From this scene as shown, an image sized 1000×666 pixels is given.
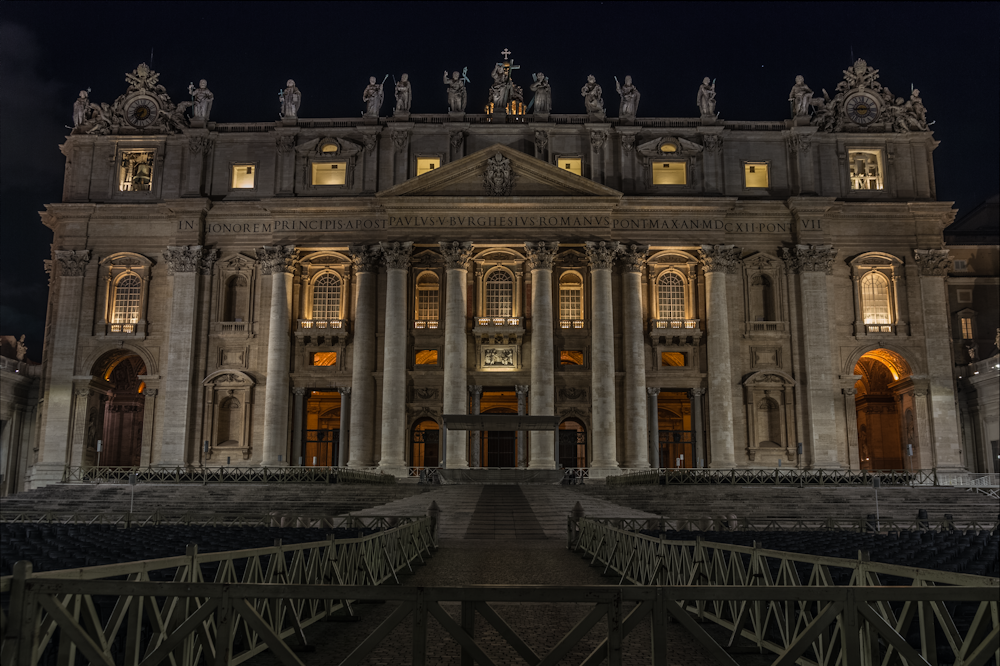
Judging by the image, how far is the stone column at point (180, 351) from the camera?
162 feet

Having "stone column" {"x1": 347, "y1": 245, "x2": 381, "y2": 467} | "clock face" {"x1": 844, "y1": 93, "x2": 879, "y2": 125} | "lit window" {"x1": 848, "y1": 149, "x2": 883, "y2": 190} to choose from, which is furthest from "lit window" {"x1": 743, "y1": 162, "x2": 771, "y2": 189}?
"stone column" {"x1": 347, "y1": 245, "x2": 381, "y2": 467}

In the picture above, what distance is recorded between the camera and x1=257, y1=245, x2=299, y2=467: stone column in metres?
49.2

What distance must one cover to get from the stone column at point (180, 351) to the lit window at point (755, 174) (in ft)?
111

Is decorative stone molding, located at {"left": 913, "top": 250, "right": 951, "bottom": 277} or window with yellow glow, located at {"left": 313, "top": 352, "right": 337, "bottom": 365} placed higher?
decorative stone molding, located at {"left": 913, "top": 250, "right": 951, "bottom": 277}

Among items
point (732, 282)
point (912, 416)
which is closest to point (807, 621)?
point (732, 282)

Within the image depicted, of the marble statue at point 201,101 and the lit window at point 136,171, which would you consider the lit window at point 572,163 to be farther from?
the lit window at point 136,171

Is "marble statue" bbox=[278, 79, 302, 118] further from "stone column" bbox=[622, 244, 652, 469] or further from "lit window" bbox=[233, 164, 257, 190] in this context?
"stone column" bbox=[622, 244, 652, 469]

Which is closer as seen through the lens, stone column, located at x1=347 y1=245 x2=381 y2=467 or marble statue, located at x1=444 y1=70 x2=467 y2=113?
stone column, located at x1=347 y1=245 x2=381 y2=467

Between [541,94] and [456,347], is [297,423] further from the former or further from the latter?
[541,94]

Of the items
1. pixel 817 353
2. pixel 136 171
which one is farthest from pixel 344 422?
pixel 817 353

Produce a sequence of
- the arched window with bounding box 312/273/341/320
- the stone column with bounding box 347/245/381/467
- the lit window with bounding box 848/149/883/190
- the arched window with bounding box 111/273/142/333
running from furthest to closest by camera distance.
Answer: the lit window with bounding box 848/149/883/190
the arched window with bounding box 312/273/341/320
the arched window with bounding box 111/273/142/333
the stone column with bounding box 347/245/381/467

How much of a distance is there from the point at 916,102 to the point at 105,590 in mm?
60212

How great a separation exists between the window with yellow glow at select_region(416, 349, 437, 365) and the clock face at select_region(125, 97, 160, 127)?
23.5 meters

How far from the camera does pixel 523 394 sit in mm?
51156
